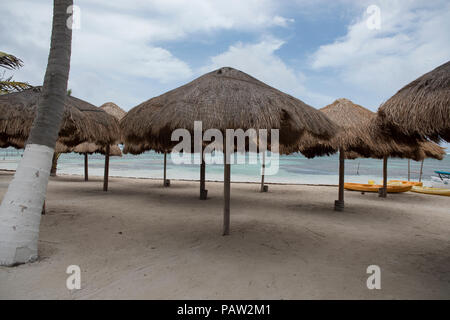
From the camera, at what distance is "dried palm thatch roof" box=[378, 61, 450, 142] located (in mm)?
2465

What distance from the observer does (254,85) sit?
4.08 metres

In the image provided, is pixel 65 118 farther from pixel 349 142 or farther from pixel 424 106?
pixel 349 142

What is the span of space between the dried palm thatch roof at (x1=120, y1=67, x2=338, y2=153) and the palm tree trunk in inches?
44.2

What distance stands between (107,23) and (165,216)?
3.23 metres

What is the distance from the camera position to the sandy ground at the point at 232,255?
7.97 ft

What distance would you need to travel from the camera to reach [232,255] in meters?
3.31

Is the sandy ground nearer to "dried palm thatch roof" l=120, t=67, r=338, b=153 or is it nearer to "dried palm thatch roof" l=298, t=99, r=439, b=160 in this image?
"dried palm thatch roof" l=120, t=67, r=338, b=153

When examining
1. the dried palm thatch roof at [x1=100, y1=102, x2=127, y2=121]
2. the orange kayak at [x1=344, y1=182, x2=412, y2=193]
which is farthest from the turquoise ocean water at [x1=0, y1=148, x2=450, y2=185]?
the dried palm thatch roof at [x1=100, y1=102, x2=127, y2=121]

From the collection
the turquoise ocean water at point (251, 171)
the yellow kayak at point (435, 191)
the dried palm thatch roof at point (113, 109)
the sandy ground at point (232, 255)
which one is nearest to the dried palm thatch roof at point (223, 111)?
the sandy ground at point (232, 255)

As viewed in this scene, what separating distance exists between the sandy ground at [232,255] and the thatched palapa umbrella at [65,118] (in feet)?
4.70

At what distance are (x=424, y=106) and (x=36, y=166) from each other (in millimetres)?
3563

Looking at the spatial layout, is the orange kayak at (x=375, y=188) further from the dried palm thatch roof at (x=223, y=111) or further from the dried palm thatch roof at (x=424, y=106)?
the dried palm thatch roof at (x=424, y=106)
